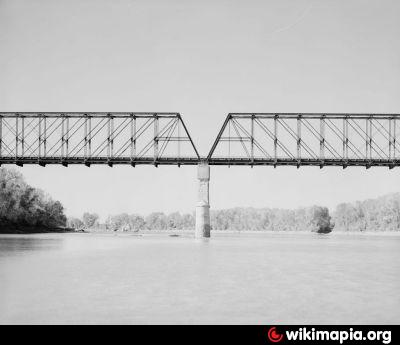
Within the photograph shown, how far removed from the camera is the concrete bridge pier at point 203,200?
82750mm

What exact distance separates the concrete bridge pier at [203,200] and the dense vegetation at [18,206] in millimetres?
40488

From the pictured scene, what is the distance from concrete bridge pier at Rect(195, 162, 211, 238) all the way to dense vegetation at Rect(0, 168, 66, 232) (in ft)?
133

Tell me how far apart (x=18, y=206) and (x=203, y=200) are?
44.7 m

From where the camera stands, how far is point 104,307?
20531mm

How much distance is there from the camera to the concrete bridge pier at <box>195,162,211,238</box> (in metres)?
82.8

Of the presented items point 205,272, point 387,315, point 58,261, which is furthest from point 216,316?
point 58,261
